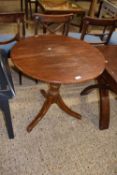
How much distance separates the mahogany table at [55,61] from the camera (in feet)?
4.33

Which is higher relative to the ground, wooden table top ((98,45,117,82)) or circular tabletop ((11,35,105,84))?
circular tabletop ((11,35,105,84))

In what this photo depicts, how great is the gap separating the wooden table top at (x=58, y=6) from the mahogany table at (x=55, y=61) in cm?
142

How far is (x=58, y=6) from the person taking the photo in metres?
3.16

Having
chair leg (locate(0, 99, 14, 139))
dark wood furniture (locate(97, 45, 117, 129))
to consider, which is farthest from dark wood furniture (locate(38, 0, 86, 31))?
chair leg (locate(0, 99, 14, 139))

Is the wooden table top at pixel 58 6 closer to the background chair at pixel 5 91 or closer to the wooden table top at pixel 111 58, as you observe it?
the wooden table top at pixel 111 58

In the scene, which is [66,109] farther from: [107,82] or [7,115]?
[7,115]

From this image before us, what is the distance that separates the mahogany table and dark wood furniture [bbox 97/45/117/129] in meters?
0.17

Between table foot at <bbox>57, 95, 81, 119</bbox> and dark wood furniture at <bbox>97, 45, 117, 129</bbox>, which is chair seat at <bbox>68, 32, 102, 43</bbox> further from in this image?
table foot at <bbox>57, 95, 81, 119</bbox>

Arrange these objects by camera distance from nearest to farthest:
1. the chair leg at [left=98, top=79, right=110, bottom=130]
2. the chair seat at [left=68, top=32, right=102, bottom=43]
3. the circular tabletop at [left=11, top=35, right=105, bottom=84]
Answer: the circular tabletop at [left=11, top=35, right=105, bottom=84], the chair leg at [left=98, top=79, right=110, bottom=130], the chair seat at [left=68, top=32, right=102, bottom=43]

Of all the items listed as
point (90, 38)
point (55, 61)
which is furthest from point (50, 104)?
point (90, 38)

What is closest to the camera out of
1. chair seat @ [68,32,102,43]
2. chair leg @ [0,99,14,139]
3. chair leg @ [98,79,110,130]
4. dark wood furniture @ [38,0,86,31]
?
chair leg @ [0,99,14,139]

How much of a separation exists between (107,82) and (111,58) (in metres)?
0.26

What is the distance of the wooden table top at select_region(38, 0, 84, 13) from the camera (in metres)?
2.98

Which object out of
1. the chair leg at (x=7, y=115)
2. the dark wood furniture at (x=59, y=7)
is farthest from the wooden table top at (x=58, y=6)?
the chair leg at (x=7, y=115)
